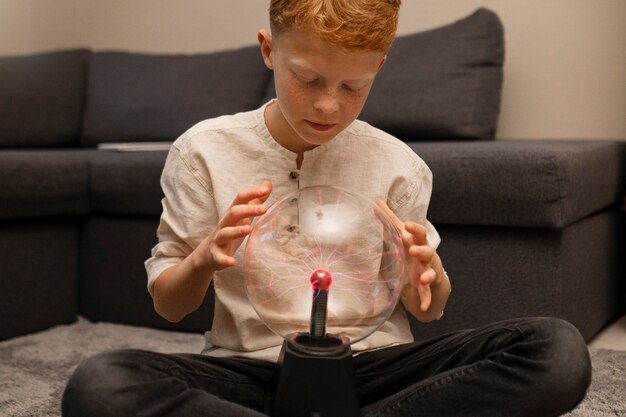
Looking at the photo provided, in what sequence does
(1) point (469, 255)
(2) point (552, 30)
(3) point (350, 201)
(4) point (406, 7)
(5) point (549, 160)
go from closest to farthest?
(3) point (350, 201)
(5) point (549, 160)
(1) point (469, 255)
(2) point (552, 30)
(4) point (406, 7)

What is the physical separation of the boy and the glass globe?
1.5 inches

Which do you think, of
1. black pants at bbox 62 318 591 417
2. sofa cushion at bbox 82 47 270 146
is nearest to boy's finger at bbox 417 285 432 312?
black pants at bbox 62 318 591 417

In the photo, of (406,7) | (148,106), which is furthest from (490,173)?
(148,106)

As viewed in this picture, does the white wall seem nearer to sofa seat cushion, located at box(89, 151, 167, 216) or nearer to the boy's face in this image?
sofa seat cushion, located at box(89, 151, 167, 216)

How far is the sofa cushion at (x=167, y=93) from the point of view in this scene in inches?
106

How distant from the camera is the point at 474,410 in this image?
1040mm

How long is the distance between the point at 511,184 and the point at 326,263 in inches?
33.3

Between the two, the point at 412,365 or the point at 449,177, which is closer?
the point at 412,365

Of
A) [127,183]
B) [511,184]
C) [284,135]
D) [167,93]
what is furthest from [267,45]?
[167,93]

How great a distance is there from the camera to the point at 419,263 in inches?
40.9

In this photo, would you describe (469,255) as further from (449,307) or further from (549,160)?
(549,160)

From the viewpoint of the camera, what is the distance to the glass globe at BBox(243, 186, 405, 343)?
0.96 metres

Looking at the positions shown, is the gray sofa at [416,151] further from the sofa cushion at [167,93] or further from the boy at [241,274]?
the boy at [241,274]

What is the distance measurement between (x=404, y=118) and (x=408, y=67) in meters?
0.18
